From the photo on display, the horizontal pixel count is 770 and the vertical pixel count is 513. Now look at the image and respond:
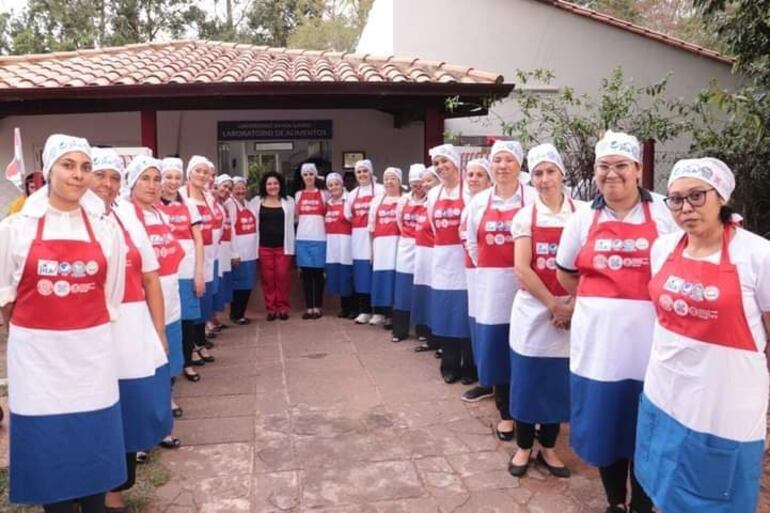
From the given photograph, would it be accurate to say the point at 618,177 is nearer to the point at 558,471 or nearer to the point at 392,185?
the point at 558,471

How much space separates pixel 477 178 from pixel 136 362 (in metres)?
3.08

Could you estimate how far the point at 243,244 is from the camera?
8.07m

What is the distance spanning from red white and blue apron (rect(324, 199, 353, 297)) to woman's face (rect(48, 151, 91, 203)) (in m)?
5.46

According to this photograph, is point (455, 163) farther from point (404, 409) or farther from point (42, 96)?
point (42, 96)

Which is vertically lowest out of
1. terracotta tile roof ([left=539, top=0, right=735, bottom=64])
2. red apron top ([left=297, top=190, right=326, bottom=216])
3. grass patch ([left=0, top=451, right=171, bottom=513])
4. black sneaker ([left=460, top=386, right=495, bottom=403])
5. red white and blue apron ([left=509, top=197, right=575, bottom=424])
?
grass patch ([left=0, top=451, right=171, bottom=513])

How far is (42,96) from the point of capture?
8.05 meters

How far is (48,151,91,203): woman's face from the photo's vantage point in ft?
8.88

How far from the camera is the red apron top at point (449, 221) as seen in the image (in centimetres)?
559

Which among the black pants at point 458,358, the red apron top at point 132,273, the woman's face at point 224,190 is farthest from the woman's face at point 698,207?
the woman's face at point 224,190

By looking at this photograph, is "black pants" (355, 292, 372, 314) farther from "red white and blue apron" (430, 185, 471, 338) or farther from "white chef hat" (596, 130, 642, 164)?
"white chef hat" (596, 130, 642, 164)

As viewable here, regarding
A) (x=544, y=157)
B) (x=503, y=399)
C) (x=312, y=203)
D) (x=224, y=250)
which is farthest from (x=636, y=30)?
(x=503, y=399)

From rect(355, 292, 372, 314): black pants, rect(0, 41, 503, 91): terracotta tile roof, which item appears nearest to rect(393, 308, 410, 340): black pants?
rect(355, 292, 372, 314): black pants

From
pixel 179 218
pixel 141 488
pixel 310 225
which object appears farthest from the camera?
pixel 310 225

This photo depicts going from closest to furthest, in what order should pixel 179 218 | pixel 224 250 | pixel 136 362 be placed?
pixel 136 362 → pixel 179 218 → pixel 224 250
